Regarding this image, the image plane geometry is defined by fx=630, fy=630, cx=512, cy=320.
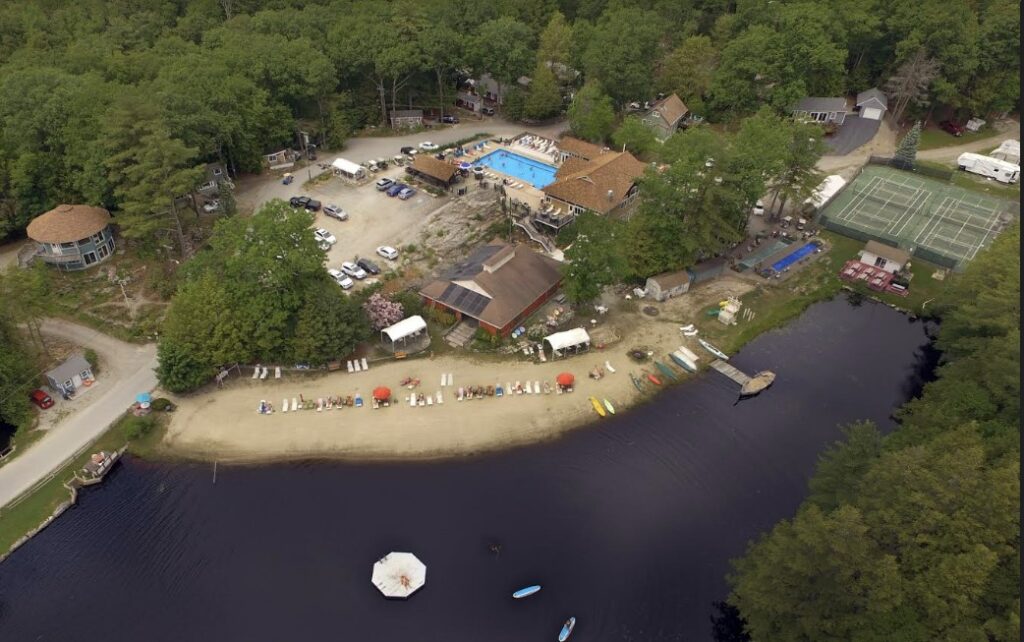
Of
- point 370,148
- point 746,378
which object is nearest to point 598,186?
point 746,378

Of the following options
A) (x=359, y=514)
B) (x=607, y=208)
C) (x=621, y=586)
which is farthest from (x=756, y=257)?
(x=359, y=514)

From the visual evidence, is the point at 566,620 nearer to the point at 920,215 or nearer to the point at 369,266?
the point at 369,266

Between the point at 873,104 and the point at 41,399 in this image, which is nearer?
the point at 41,399

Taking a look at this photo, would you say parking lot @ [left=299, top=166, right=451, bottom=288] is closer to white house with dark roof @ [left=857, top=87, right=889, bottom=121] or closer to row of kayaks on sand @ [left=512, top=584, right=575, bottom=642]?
row of kayaks on sand @ [left=512, top=584, right=575, bottom=642]

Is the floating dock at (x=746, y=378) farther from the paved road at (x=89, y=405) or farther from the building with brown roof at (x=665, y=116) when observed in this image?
the paved road at (x=89, y=405)

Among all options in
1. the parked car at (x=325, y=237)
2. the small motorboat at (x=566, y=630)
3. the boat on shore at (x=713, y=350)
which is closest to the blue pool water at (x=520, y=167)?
the parked car at (x=325, y=237)

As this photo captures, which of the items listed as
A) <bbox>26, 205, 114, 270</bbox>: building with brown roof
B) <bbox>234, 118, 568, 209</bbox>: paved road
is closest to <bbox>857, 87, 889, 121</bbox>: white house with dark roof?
<bbox>234, 118, 568, 209</bbox>: paved road
